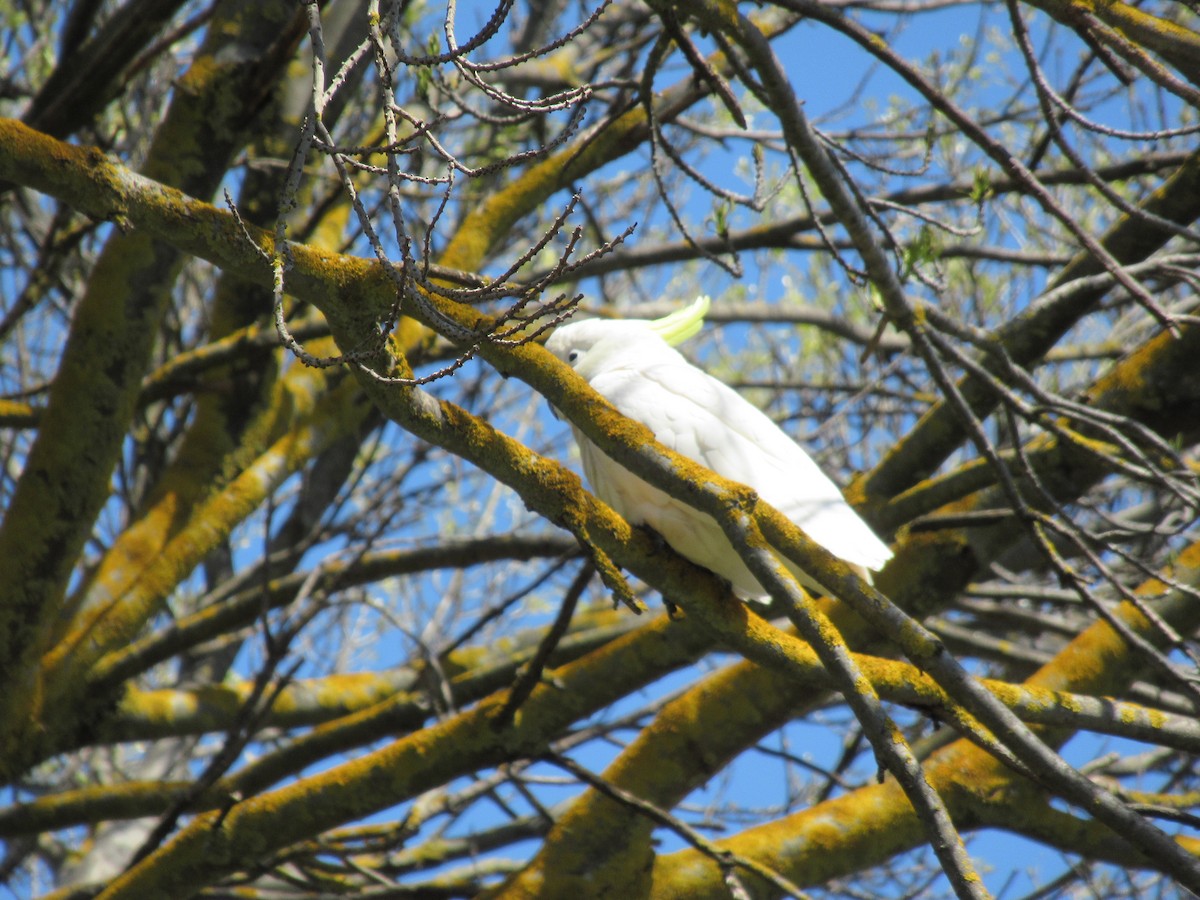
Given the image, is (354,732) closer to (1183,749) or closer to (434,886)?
(434,886)

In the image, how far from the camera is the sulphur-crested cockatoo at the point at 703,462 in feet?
7.86

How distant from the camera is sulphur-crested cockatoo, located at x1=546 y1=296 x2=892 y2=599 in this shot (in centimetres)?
239

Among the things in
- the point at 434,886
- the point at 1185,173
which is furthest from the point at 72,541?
the point at 1185,173

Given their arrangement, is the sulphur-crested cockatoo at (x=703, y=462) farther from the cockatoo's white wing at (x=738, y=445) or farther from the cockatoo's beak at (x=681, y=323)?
the cockatoo's beak at (x=681, y=323)

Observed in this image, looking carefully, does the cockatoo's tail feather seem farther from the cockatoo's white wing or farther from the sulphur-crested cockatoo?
the cockatoo's white wing

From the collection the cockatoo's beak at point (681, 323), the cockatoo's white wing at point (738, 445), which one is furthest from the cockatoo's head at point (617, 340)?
the cockatoo's white wing at point (738, 445)

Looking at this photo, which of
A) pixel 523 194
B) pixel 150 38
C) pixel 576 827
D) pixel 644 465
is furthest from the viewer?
pixel 523 194

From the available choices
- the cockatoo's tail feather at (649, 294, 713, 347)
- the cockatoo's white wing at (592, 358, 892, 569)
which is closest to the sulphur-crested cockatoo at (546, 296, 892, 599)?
the cockatoo's white wing at (592, 358, 892, 569)

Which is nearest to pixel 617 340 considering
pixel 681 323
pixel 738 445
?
pixel 681 323

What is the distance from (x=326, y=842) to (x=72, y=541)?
115 cm

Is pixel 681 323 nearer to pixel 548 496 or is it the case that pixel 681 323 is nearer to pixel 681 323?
pixel 681 323

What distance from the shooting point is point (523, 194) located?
3.51 metres

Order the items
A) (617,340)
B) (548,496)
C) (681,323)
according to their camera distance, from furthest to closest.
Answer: (681,323), (617,340), (548,496)

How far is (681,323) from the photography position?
3055 mm
